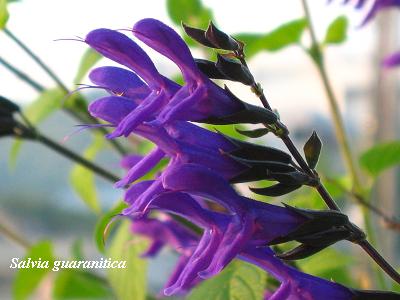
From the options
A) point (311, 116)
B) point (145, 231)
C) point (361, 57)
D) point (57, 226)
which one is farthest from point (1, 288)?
point (145, 231)

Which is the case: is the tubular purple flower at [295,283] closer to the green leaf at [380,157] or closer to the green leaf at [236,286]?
the green leaf at [236,286]

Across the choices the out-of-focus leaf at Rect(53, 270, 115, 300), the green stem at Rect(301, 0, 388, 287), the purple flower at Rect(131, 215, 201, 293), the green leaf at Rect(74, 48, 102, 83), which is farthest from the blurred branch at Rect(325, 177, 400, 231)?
the out-of-focus leaf at Rect(53, 270, 115, 300)

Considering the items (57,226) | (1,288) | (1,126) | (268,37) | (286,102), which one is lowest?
(1,288)

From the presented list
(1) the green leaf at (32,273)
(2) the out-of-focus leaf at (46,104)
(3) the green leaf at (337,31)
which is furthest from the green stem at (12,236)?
(3) the green leaf at (337,31)

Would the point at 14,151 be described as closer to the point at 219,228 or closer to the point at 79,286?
the point at 79,286

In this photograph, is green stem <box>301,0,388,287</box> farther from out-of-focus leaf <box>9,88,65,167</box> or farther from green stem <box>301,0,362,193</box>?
out-of-focus leaf <box>9,88,65,167</box>

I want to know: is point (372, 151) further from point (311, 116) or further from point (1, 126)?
A: point (311, 116)
